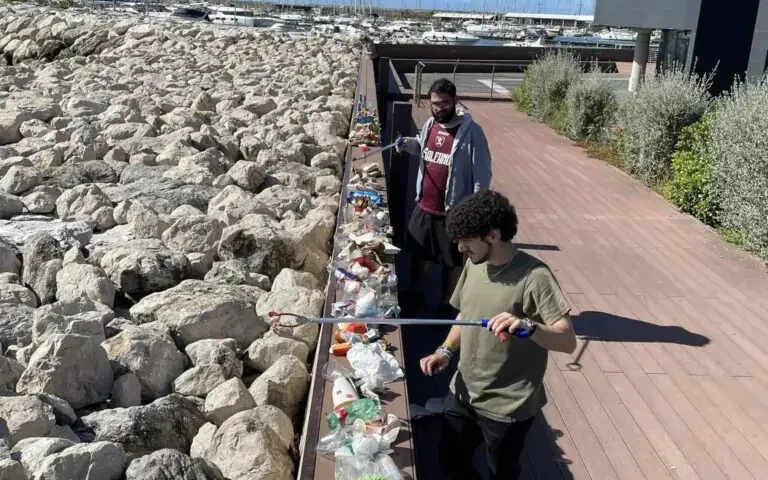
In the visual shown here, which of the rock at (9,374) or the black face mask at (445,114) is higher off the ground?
the black face mask at (445,114)

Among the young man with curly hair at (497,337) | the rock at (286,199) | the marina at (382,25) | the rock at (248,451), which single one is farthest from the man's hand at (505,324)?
the marina at (382,25)

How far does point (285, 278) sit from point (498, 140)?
8385mm

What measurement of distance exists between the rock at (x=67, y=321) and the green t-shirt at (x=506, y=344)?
2.05m

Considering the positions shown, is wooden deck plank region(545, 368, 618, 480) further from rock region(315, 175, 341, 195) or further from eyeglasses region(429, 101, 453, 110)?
rock region(315, 175, 341, 195)

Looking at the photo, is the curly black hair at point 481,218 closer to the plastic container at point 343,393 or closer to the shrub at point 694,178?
the plastic container at point 343,393

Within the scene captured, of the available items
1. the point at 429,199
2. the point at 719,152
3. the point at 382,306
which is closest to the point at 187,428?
the point at 382,306

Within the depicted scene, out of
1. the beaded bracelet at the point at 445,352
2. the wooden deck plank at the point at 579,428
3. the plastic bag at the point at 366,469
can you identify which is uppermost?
the beaded bracelet at the point at 445,352

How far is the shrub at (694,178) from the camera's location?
26.9 ft

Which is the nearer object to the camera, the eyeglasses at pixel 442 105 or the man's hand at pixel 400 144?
the eyeglasses at pixel 442 105

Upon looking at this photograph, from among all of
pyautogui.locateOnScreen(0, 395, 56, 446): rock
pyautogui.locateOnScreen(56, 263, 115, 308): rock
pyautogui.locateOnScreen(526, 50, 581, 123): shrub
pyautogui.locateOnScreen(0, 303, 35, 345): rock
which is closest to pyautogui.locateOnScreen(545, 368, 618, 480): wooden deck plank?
pyautogui.locateOnScreen(0, 395, 56, 446): rock

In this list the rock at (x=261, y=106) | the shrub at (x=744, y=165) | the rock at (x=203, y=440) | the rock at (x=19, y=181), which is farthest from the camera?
the rock at (x=261, y=106)

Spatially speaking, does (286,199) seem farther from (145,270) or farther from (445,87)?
(445,87)

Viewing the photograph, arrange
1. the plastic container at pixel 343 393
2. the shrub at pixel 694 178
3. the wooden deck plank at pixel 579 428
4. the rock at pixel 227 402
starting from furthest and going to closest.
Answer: the shrub at pixel 694 178
the wooden deck plank at pixel 579 428
the rock at pixel 227 402
the plastic container at pixel 343 393

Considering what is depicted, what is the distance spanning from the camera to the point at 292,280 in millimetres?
4805
